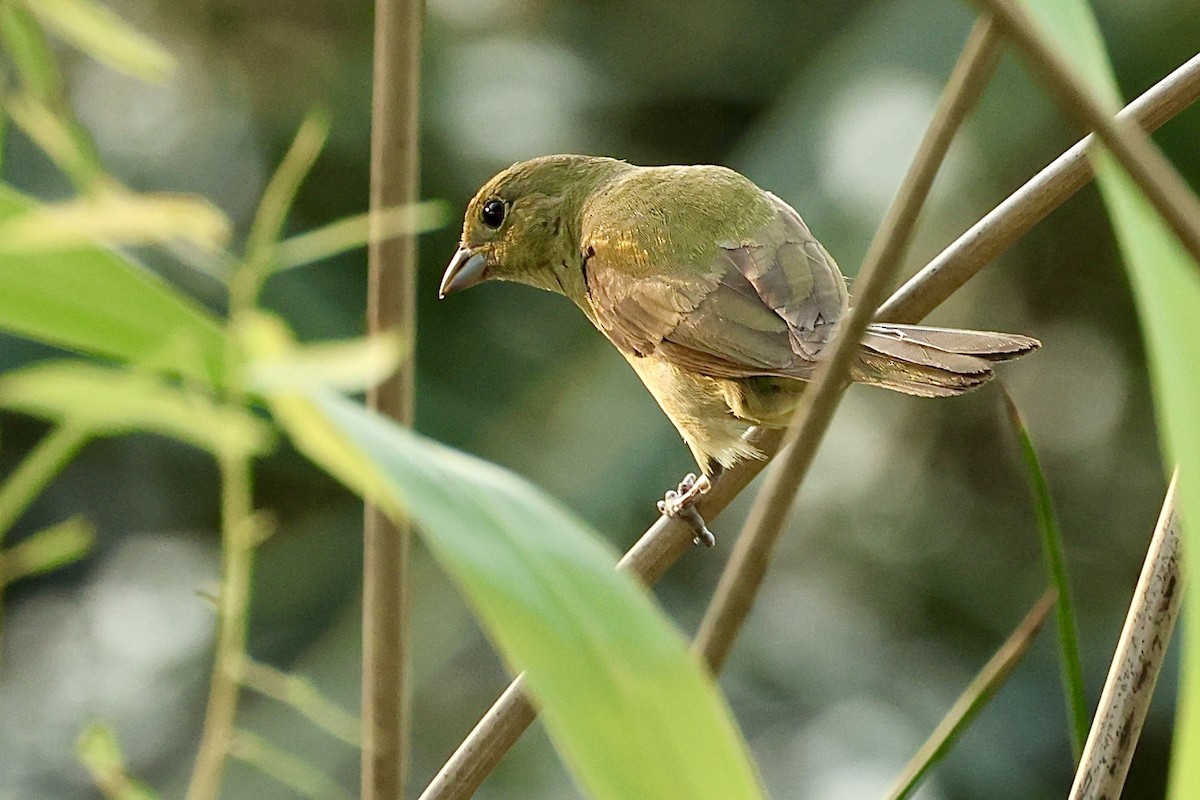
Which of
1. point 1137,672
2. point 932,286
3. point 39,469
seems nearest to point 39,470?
point 39,469

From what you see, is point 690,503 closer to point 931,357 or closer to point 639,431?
point 931,357

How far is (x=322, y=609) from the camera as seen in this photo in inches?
135

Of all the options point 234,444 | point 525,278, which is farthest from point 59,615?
point 234,444

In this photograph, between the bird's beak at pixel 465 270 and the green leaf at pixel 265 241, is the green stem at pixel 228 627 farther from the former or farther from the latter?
the bird's beak at pixel 465 270

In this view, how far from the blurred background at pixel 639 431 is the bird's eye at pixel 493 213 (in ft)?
1.74

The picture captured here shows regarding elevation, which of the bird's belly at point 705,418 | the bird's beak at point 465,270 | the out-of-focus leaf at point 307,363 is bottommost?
the out-of-focus leaf at point 307,363

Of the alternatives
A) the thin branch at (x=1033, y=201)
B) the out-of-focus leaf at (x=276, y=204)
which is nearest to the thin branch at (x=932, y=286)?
the thin branch at (x=1033, y=201)

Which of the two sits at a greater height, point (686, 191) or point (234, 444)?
point (686, 191)

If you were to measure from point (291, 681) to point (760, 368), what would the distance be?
1.48 metres

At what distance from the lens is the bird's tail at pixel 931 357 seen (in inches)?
71.0

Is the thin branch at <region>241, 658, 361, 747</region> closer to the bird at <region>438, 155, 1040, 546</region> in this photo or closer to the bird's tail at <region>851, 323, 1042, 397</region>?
the bird at <region>438, 155, 1040, 546</region>

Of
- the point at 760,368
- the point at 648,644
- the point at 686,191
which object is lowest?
the point at 648,644

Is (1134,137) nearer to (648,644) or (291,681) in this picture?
(648,644)

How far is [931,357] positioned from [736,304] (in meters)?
0.46
